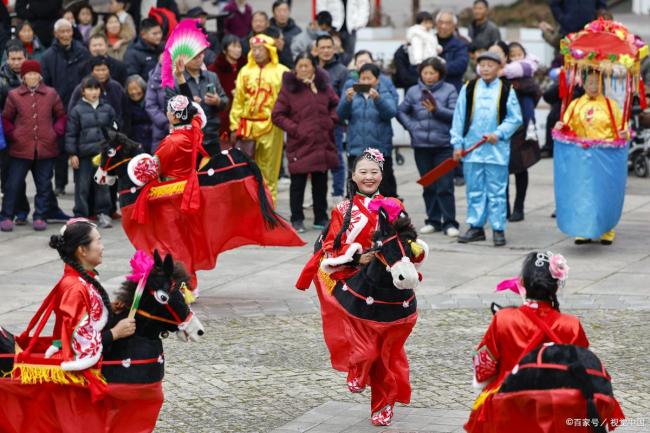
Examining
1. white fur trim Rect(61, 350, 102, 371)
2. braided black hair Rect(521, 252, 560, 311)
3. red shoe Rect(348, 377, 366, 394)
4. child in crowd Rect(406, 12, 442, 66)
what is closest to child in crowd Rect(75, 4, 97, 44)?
child in crowd Rect(406, 12, 442, 66)

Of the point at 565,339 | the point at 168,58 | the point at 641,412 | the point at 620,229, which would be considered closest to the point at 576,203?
the point at 620,229

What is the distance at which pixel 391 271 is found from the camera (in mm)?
7621

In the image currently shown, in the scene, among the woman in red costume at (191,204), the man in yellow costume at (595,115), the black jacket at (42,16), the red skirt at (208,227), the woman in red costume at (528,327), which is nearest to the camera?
the woman in red costume at (528,327)

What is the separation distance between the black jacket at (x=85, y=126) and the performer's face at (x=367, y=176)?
675 cm

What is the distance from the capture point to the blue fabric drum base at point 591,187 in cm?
1312

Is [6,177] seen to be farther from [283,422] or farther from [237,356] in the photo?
[283,422]

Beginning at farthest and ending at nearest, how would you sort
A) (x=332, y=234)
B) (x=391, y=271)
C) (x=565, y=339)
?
1. (x=332, y=234)
2. (x=391, y=271)
3. (x=565, y=339)

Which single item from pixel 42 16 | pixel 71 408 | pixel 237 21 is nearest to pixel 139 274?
pixel 71 408

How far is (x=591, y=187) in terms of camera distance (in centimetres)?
1316

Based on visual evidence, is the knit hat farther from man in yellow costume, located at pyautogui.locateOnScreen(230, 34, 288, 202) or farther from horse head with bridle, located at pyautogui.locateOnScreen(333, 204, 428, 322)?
horse head with bridle, located at pyautogui.locateOnScreen(333, 204, 428, 322)

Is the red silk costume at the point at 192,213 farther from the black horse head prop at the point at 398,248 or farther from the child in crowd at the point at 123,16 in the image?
the child in crowd at the point at 123,16

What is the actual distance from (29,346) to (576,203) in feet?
25.0

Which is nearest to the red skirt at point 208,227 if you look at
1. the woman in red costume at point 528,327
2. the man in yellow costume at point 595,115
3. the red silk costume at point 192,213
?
the red silk costume at point 192,213

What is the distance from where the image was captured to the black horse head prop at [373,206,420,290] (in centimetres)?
755
